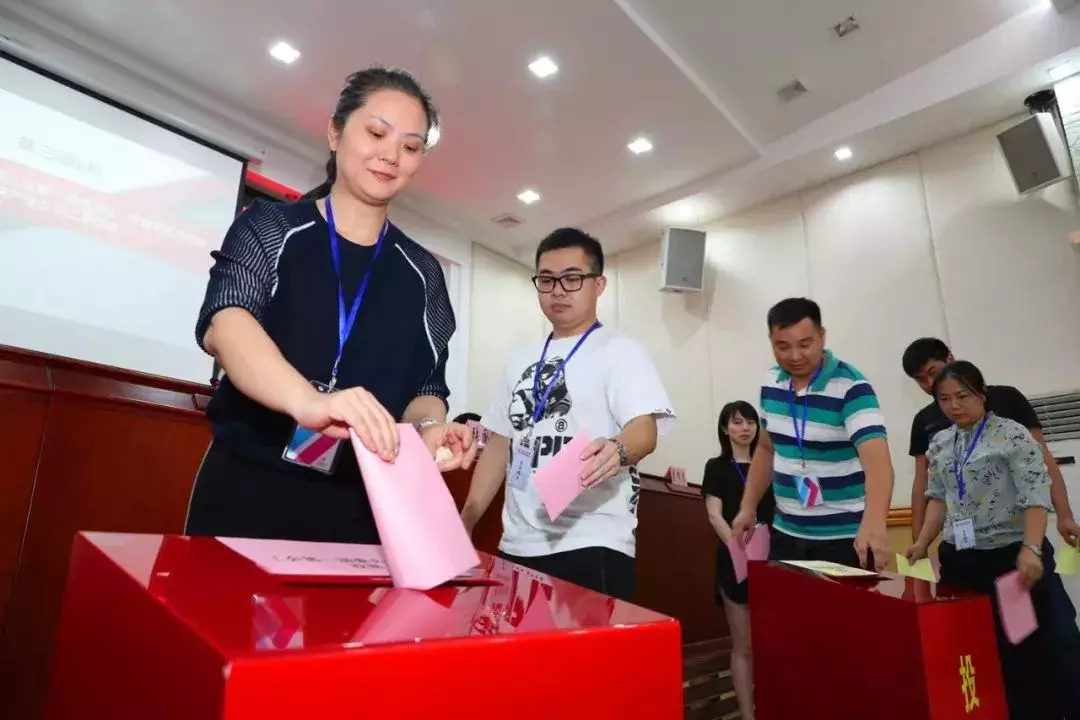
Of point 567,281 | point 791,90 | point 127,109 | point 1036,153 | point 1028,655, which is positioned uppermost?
point 791,90

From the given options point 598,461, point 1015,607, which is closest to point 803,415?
point 1015,607

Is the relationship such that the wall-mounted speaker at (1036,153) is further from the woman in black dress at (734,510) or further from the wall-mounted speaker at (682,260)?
the woman in black dress at (734,510)

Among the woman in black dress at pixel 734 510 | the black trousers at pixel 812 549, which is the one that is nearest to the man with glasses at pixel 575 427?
the black trousers at pixel 812 549

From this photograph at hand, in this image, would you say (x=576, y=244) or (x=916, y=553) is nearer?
(x=576, y=244)

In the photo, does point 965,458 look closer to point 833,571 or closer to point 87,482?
point 833,571

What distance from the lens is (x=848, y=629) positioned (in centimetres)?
111

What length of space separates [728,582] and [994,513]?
0.80 m

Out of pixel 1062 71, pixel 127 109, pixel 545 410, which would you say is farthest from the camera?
pixel 127 109

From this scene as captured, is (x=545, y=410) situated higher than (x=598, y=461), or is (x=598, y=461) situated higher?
(x=545, y=410)

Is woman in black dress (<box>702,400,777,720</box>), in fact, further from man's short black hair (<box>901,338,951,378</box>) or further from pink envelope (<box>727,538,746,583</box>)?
man's short black hair (<box>901,338,951,378</box>)

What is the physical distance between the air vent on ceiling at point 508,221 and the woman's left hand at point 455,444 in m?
4.45

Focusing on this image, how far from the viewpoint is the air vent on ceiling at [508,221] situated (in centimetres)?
510

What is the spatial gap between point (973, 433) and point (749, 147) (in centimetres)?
289

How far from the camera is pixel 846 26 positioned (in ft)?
11.3
